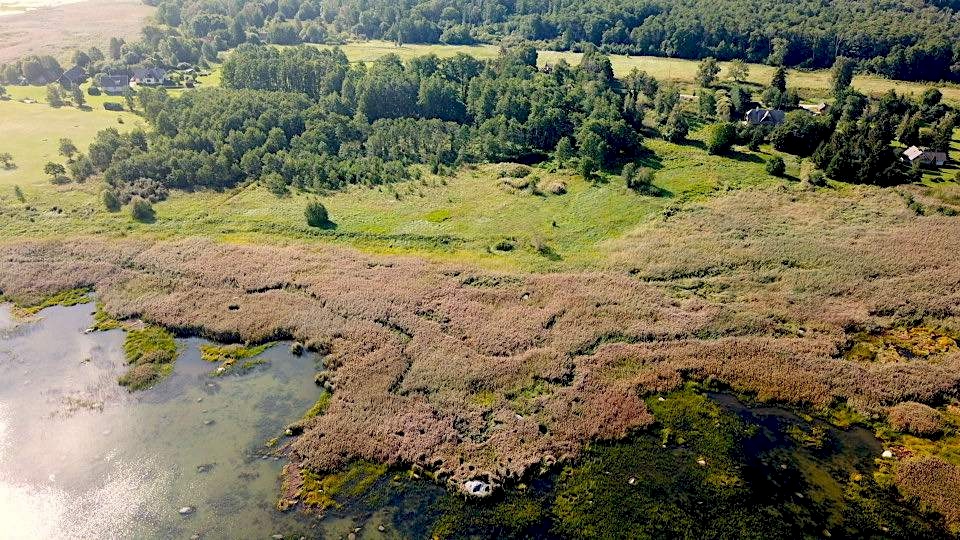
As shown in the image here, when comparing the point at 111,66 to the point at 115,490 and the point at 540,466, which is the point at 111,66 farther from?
the point at 540,466

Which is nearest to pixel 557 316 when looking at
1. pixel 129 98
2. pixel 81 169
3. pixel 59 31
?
pixel 81 169

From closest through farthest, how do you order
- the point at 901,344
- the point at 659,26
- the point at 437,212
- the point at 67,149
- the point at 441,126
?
the point at 901,344
the point at 437,212
the point at 67,149
the point at 441,126
the point at 659,26

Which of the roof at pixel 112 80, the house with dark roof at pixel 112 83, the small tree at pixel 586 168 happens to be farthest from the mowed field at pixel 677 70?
the small tree at pixel 586 168

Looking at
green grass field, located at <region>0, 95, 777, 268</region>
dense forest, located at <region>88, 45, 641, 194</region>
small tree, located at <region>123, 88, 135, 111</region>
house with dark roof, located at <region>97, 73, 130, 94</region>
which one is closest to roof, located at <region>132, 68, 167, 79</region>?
house with dark roof, located at <region>97, 73, 130, 94</region>

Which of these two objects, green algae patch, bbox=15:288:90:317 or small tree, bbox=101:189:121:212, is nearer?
green algae patch, bbox=15:288:90:317

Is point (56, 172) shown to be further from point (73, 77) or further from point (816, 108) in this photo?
point (816, 108)

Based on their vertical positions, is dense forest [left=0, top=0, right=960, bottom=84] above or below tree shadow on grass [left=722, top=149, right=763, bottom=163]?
above

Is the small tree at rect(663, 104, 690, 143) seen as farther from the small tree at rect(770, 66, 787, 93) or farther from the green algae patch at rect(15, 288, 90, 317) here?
the green algae patch at rect(15, 288, 90, 317)
